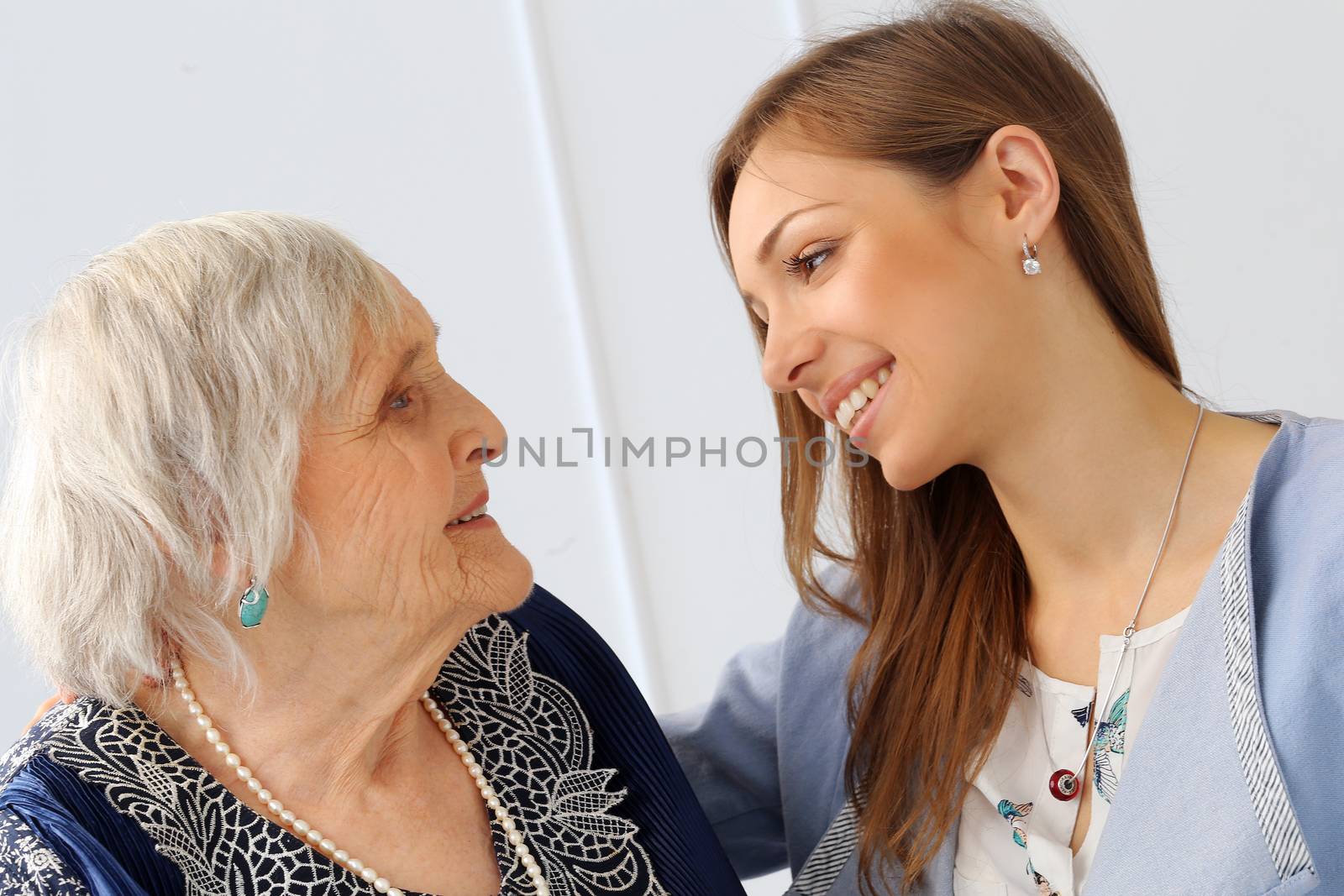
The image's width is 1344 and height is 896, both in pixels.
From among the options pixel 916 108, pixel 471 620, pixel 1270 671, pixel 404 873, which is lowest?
pixel 404 873

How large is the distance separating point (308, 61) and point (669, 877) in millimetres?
1849

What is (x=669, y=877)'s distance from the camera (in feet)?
4.94

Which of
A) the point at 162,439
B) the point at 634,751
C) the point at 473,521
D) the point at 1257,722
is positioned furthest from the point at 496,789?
the point at 1257,722

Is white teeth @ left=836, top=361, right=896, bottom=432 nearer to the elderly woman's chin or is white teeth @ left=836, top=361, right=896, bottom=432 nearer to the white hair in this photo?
the elderly woman's chin

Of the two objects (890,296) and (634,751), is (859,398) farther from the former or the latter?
(634,751)

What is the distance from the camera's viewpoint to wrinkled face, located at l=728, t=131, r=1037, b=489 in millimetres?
1470

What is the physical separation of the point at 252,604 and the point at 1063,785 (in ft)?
3.23

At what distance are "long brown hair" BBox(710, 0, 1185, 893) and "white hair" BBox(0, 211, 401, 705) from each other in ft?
2.20

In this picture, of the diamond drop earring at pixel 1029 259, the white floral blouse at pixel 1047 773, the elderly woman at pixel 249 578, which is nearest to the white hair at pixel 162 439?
the elderly woman at pixel 249 578

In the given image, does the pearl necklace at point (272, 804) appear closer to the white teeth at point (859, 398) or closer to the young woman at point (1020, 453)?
the young woman at point (1020, 453)

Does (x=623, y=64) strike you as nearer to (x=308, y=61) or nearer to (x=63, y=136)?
(x=308, y=61)

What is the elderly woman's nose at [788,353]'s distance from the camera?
60.5 inches

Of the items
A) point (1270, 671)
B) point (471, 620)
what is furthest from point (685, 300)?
point (1270, 671)

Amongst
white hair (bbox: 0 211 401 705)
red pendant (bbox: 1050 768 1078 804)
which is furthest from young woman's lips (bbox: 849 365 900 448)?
white hair (bbox: 0 211 401 705)
